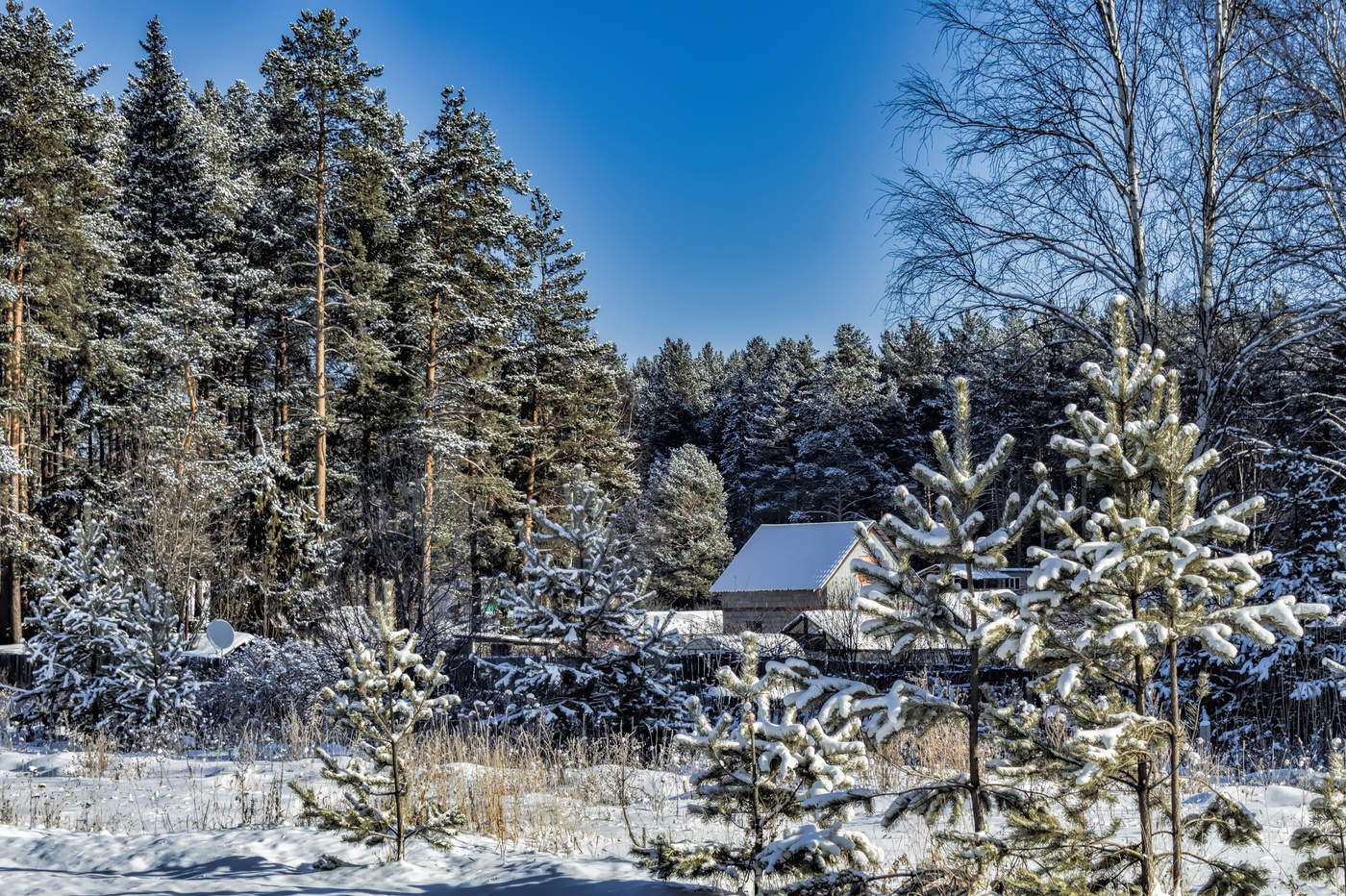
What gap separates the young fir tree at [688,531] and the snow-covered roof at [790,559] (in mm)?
4696

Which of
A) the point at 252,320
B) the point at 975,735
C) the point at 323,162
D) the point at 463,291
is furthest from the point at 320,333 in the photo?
the point at 975,735

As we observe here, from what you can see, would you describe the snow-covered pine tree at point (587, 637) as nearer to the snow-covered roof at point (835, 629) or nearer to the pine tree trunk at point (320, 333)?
the snow-covered roof at point (835, 629)

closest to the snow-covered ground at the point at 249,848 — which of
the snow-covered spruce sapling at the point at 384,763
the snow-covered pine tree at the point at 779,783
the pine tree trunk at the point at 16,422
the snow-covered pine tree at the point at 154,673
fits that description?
the snow-covered spruce sapling at the point at 384,763

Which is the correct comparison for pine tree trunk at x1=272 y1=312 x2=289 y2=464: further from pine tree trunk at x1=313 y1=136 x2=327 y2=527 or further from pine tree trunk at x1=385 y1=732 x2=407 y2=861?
pine tree trunk at x1=385 y1=732 x2=407 y2=861

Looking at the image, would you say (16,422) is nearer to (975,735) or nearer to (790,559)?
(790,559)

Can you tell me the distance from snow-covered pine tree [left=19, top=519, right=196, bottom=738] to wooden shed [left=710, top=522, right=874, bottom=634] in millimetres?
19445

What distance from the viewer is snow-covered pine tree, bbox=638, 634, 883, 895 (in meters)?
3.55

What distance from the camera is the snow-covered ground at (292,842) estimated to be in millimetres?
4352

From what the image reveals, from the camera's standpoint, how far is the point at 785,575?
30.3 metres

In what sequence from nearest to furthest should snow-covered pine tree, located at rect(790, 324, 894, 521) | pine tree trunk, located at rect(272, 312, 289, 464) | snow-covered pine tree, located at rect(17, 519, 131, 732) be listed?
snow-covered pine tree, located at rect(17, 519, 131, 732) < pine tree trunk, located at rect(272, 312, 289, 464) < snow-covered pine tree, located at rect(790, 324, 894, 521)

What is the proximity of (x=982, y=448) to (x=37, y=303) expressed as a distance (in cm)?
2945

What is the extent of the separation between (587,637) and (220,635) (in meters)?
6.43

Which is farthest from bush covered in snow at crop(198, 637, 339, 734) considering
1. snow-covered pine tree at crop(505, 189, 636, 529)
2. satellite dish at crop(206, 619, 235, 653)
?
snow-covered pine tree at crop(505, 189, 636, 529)

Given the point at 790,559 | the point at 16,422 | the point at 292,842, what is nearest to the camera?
the point at 292,842
